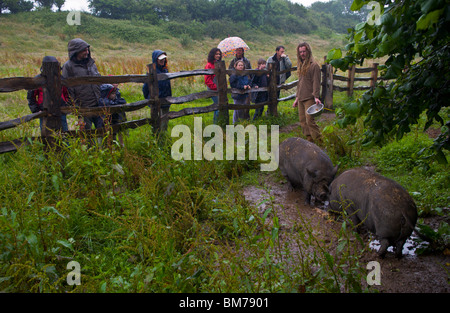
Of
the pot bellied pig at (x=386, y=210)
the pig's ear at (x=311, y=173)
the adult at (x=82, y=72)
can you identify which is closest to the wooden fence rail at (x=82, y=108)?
the adult at (x=82, y=72)

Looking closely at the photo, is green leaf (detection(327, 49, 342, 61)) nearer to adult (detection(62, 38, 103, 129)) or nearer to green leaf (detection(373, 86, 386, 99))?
green leaf (detection(373, 86, 386, 99))

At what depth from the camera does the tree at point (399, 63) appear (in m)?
2.03

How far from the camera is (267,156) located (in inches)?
252

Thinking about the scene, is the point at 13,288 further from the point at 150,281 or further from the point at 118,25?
the point at 118,25

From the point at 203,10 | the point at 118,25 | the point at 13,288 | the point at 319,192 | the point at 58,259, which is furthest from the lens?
the point at 203,10

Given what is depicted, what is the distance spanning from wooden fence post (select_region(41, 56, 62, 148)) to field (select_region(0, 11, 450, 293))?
0.34m

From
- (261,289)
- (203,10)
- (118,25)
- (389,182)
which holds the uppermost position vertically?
(203,10)

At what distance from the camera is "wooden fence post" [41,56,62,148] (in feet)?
16.6

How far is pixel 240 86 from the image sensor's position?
9.33 metres

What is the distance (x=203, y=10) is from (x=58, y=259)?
50.3 m

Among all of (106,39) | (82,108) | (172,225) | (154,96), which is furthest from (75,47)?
(106,39)

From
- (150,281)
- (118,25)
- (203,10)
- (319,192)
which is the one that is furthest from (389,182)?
(203,10)

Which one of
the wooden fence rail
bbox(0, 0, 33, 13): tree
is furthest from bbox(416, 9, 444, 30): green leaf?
bbox(0, 0, 33, 13): tree

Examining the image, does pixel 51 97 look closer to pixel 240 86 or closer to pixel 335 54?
pixel 335 54
